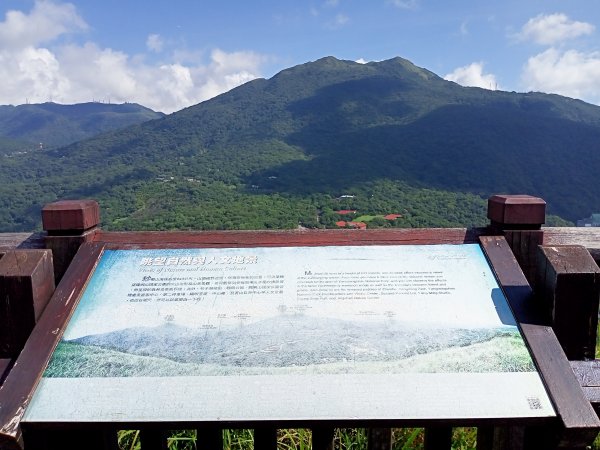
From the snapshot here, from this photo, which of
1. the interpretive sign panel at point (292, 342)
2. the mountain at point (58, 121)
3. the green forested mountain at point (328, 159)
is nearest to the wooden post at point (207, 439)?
the interpretive sign panel at point (292, 342)

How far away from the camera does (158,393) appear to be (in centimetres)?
128

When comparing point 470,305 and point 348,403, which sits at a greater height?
point 470,305

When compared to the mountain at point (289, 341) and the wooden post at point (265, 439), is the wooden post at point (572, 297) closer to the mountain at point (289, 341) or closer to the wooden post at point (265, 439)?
the mountain at point (289, 341)

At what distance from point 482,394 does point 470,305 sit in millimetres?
308

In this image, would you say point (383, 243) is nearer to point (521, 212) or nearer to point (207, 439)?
point (521, 212)

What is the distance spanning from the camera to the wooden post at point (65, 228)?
1770mm

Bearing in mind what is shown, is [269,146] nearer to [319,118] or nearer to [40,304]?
[319,118]

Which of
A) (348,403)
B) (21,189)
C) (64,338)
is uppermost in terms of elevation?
(64,338)

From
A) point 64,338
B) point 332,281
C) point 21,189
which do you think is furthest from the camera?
point 21,189

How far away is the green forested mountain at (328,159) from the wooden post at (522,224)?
26287 millimetres

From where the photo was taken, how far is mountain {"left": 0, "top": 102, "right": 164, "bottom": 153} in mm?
151375

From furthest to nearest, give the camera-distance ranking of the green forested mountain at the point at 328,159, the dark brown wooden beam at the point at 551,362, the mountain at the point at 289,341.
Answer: the green forested mountain at the point at 328,159 < the mountain at the point at 289,341 < the dark brown wooden beam at the point at 551,362

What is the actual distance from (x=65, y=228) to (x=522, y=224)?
1.62 metres

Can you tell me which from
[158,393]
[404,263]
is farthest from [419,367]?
[158,393]
